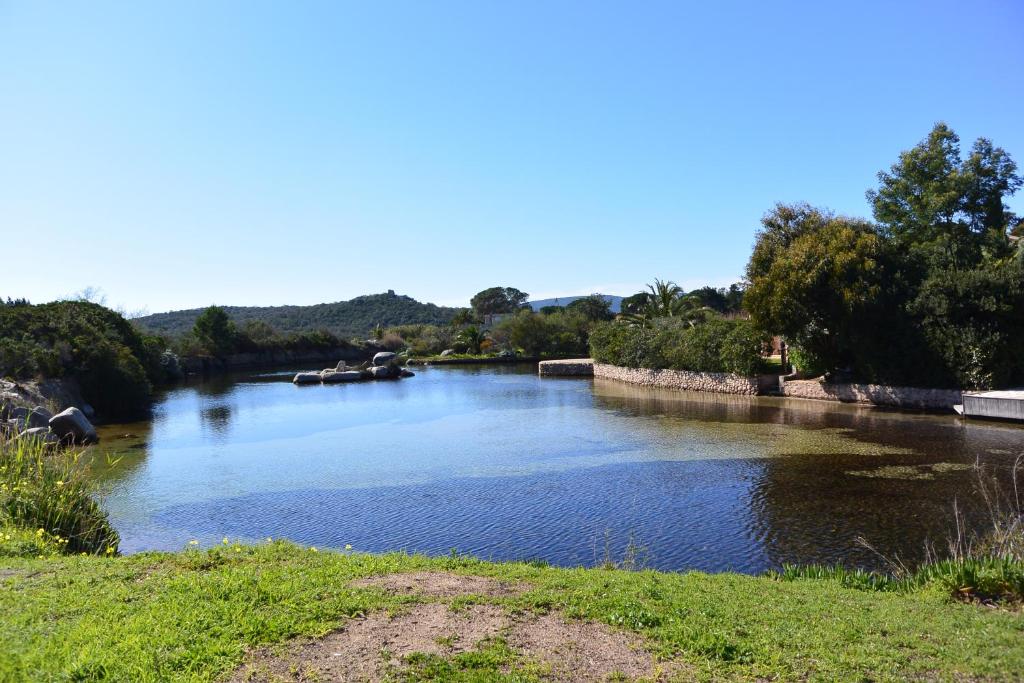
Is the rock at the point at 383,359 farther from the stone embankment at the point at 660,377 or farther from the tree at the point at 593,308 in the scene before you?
the tree at the point at 593,308

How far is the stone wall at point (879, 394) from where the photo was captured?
879 inches

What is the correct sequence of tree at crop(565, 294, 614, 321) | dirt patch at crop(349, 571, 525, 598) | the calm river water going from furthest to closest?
tree at crop(565, 294, 614, 321), the calm river water, dirt patch at crop(349, 571, 525, 598)

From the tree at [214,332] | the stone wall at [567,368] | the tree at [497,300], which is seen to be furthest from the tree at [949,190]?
the tree at [497,300]

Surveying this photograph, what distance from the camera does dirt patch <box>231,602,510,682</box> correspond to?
4449 millimetres

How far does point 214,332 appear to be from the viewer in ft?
209

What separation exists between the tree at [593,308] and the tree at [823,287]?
123 feet

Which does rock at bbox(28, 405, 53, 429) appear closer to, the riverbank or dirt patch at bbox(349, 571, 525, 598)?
dirt patch at bbox(349, 571, 525, 598)

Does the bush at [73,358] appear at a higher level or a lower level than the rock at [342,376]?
higher

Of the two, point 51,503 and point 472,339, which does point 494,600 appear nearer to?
point 51,503

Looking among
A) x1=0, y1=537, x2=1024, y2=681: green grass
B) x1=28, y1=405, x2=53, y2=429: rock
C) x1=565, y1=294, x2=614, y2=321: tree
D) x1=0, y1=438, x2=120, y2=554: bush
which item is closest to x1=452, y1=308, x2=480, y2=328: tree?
x1=565, y1=294, x2=614, y2=321: tree

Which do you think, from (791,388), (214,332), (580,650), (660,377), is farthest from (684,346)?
(214,332)

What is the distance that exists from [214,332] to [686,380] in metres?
46.8

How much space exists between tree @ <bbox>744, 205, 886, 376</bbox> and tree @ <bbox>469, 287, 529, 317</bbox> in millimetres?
82828

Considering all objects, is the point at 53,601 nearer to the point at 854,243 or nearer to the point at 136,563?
the point at 136,563
